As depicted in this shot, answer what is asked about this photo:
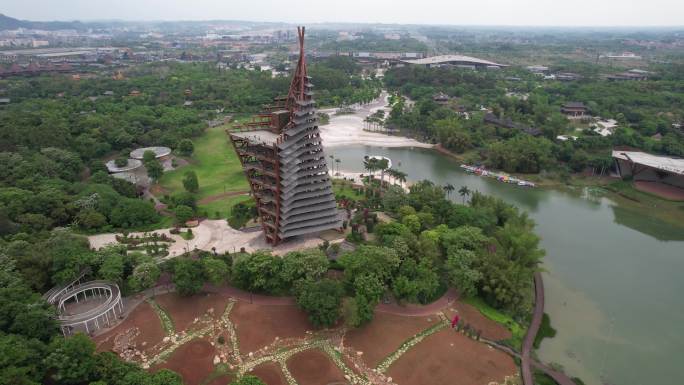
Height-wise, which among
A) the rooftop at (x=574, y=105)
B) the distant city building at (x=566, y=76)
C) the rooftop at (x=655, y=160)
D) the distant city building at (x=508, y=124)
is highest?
the distant city building at (x=566, y=76)

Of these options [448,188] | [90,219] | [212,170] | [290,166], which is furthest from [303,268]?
[212,170]

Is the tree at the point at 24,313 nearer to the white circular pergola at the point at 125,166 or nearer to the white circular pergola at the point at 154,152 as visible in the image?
the white circular pergola at the point at 125,166

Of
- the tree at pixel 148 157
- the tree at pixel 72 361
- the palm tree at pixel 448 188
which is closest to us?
the tree at pixel 72 361

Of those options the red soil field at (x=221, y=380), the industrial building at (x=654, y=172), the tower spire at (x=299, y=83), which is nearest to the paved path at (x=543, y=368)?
the red soil field at (x=221, y=380)

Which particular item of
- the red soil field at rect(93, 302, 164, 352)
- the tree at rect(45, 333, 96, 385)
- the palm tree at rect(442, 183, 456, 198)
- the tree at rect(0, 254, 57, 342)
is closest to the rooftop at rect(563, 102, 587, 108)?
the palm tree at rect(442, 183, 456, 198)

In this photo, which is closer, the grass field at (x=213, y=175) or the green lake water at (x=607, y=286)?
the green lake water at (x=607, y=286)

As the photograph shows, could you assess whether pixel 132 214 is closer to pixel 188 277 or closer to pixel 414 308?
pixel 188 277

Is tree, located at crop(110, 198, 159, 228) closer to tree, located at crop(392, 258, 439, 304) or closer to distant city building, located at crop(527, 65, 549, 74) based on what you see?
tree, located at crop(392, 258, 439, 304)
